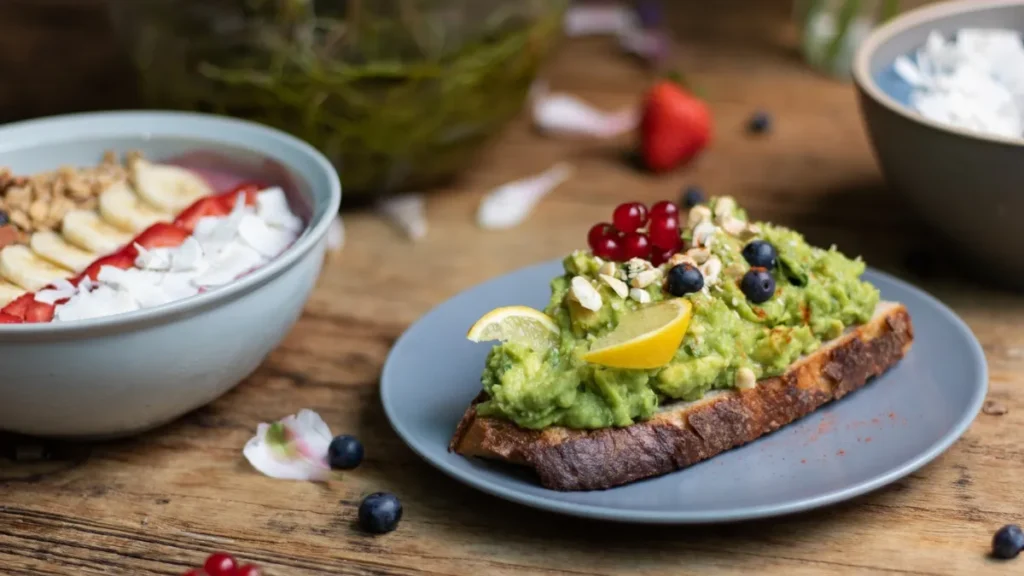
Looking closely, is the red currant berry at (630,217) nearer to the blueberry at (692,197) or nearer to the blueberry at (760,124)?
the blueberry at (692,197)

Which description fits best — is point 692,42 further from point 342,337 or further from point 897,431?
point 897,431

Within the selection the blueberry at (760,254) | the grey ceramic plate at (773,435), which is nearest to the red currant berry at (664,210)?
the blueberry at (760,254)

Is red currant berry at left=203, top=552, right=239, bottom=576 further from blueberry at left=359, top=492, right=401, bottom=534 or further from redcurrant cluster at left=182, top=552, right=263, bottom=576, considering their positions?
blueberry at left=359, top=492, right=401, bottom=534

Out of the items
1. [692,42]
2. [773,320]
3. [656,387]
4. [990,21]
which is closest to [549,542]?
[656,387]

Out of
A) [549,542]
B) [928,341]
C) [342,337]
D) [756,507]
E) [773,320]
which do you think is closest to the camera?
[756,507]

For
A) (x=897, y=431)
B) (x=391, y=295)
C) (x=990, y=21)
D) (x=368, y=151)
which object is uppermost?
(x=990, y=21)

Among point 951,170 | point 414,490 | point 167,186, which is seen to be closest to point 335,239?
point 167,186

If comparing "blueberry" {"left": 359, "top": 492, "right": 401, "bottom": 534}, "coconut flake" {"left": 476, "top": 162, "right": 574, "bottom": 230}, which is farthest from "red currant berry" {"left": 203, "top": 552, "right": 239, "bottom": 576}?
"coconut flake" {"left": 476, "top": 162, "right": 574, "bottom": 230}

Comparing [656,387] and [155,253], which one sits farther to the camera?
[155,253]
